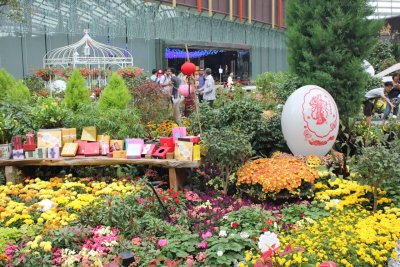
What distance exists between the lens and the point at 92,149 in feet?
21.7

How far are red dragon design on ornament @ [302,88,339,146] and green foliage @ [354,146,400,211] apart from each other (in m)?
1.90

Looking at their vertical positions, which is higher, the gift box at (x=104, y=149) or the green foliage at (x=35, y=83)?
the green foliage at (x=35, y=83)

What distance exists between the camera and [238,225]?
4766mm

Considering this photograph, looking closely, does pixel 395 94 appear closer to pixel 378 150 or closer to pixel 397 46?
pixel 378 150

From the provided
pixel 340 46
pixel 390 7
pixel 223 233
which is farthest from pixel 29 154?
pixel 390 7

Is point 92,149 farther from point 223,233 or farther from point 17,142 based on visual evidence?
point 223,233

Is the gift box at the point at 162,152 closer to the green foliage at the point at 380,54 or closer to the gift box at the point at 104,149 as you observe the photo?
the gift box at the point at 104,149

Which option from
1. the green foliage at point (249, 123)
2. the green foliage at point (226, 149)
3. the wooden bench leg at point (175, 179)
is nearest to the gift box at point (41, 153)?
the wooden bench leg at point (175, 179)

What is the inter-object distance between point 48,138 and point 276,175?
10.2 feet

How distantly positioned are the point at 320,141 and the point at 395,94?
7022 millimetres

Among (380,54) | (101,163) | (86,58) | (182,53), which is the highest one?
(182,53)

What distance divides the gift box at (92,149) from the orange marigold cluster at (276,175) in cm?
194

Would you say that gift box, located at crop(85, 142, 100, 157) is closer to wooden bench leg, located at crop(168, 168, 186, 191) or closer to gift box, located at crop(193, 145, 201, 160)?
wooden bench leg, located at crop(168, 168, 186, 191)

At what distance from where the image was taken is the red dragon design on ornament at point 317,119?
713cm
